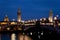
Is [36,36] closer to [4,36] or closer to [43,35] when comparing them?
[43,35]

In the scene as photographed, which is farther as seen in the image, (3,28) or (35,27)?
(3,28)

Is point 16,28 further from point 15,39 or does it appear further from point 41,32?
point 41,32

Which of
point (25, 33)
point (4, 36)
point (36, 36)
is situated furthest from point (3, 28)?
point (36, 36)

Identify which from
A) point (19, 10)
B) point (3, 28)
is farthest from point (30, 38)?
point (19, 10)

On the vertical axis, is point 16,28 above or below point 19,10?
below

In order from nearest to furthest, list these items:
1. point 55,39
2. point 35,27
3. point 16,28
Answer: point 55,39 → point 35,27 → point 16,28

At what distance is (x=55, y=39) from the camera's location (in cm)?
1091

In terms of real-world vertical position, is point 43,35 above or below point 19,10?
below

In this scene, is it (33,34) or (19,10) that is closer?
(33,34)

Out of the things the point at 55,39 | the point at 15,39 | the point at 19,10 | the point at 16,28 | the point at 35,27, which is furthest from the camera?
the point at 19,10

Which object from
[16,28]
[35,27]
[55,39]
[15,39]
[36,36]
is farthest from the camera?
[15,39]

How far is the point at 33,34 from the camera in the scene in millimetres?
13164

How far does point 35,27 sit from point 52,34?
4.26 ft

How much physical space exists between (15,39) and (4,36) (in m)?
1.23
